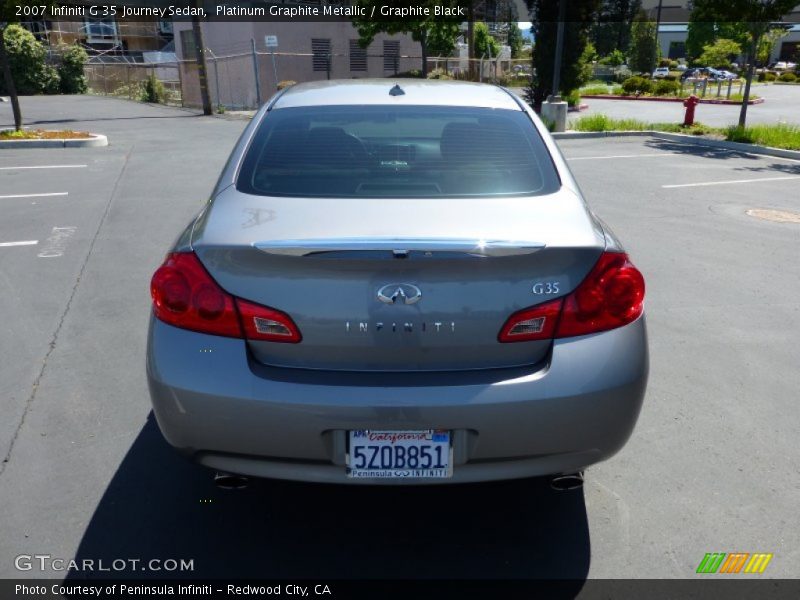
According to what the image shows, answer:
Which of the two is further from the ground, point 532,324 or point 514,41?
point 514,41

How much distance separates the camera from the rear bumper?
2363mm

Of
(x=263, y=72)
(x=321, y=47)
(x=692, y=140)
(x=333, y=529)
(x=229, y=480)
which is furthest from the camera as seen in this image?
(x=321, y=47)

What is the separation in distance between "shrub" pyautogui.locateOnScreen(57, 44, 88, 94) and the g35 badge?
4271cm

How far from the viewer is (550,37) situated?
2194 cm

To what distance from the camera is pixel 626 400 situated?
8.30 ft

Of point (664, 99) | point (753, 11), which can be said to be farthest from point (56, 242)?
point (664, 99)

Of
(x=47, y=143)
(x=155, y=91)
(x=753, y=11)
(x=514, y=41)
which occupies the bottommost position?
(x=47, y=143)

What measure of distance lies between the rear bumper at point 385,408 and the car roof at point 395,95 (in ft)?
5.24

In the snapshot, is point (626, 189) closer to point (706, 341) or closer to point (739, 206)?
point (739, 206)

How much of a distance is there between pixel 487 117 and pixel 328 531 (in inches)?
82.5

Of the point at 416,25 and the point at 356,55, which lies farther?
the point at 356,55

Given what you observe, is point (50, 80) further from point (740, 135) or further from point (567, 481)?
point (567, 481)

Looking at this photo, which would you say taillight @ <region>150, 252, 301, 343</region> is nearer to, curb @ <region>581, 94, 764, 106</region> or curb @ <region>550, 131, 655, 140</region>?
curb @ <region>550, 131, 655, 140</region>

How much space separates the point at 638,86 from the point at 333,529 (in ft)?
115
